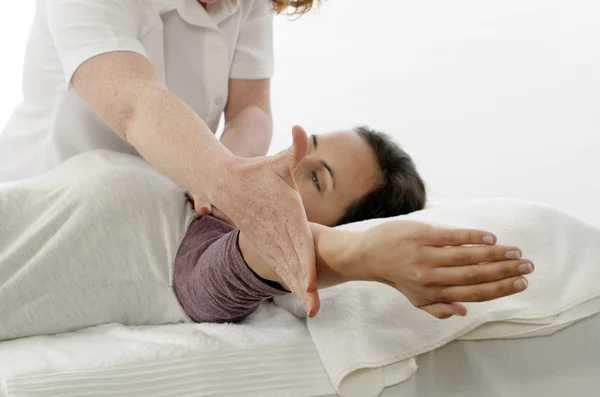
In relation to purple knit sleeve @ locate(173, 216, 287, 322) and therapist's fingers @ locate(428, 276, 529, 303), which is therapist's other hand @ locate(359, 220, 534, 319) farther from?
purple knit sleeve @ locate(173, 216, 287, 322)

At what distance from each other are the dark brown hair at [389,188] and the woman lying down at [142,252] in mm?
64

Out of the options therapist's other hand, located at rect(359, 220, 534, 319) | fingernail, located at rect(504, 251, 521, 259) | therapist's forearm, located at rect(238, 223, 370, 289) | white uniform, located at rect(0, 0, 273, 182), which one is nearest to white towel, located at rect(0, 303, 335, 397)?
therapist's forearm, located at rect(238, 223, 370, 289)

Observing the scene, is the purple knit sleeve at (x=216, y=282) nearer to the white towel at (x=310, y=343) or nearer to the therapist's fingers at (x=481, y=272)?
the white towel at (x=310, y=343)

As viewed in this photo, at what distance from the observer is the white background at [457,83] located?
2936 mm

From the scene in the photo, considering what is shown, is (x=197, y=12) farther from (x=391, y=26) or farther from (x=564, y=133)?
(x=391, y=26)

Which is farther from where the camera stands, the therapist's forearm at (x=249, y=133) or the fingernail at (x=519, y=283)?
the therapist's forearm at (x=249, y=133)

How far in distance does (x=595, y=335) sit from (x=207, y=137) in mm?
695

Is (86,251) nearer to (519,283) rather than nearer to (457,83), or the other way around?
(519,283)

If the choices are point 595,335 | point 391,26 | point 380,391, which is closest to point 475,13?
point 391,26

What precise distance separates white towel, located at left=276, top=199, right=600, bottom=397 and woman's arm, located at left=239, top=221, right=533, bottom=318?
0.12m

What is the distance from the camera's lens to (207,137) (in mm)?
1173

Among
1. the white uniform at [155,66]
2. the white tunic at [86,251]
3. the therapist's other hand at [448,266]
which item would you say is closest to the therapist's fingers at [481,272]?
the therapist's other hand at [448,266]

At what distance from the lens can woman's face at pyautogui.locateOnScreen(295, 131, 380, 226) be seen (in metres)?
1.59

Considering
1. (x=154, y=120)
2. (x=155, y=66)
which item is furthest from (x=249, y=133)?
(x=154, y=120)
